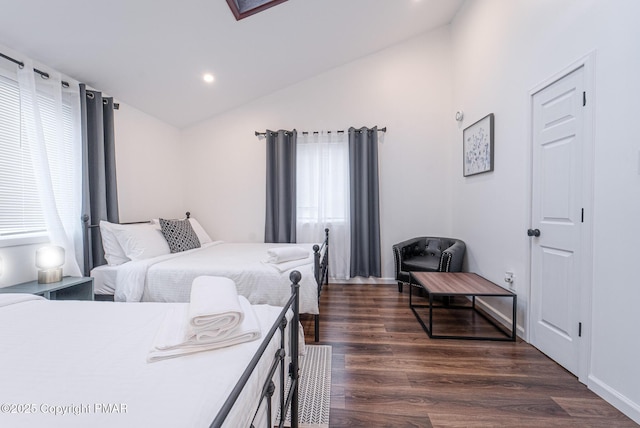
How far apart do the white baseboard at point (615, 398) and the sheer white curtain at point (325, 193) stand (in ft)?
8.19

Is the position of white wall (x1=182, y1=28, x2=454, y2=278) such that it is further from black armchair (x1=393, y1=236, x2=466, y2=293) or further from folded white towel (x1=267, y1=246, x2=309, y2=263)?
folded white towel (x1=267, y1=246, x2=309, y2=263)

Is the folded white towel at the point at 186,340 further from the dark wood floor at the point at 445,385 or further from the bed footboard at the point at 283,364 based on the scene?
the dark wood floor at the point at 445,385

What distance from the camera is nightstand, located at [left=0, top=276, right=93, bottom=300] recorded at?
185 cm

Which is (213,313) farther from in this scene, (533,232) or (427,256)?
Answer: (427,256)

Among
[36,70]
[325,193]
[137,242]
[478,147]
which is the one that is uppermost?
[36,70]

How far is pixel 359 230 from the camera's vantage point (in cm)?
367

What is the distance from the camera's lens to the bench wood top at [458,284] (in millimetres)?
2213

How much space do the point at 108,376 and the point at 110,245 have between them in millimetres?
2103

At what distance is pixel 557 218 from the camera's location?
74.3 inches

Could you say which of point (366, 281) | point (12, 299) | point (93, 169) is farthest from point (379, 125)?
point (12, 299)

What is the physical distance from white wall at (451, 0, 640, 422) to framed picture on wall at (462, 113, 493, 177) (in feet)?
0.29

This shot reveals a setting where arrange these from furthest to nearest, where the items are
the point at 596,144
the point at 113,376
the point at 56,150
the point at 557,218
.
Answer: the point at 56,150, the point at 557,218, the point at 596,144, the point at 113,376

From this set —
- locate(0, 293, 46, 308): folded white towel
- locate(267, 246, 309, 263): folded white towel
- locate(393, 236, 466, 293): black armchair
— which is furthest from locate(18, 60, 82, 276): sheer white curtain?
locate(393, 236, 466, 293): black armchair

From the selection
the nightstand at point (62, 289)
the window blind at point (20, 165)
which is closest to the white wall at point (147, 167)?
the window blind at point (20, 165)
